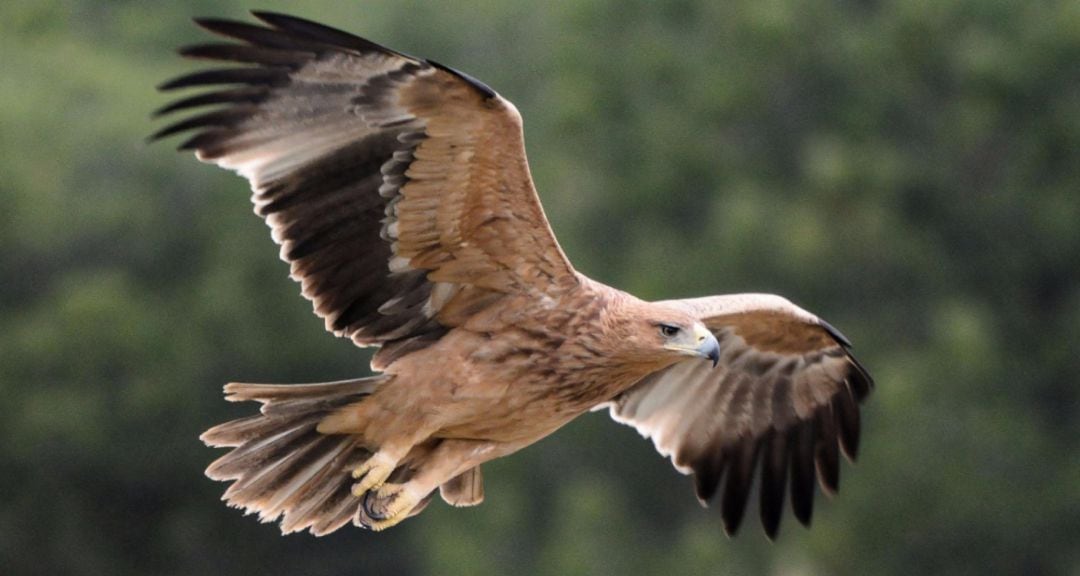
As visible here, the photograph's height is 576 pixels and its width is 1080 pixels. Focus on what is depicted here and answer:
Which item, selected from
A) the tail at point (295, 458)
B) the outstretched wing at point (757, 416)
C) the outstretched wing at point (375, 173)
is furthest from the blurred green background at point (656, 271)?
the outstretched wing at point (375, 173)

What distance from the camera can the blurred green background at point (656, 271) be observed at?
24.8m

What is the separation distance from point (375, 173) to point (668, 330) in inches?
56.4

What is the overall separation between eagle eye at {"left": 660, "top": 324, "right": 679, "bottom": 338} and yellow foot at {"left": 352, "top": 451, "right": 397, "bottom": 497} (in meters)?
1.30

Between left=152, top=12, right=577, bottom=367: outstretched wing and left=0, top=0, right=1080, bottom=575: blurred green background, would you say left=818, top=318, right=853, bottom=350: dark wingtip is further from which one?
left=0, top=0, right=1080, bottom=575: blurred green background

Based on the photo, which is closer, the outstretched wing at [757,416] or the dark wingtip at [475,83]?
the dark wingtip at [475,83]

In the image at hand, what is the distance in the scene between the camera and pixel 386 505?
884 cm

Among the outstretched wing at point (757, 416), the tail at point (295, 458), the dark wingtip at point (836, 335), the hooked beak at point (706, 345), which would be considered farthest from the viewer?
the outstretched wing at point (757, 416)

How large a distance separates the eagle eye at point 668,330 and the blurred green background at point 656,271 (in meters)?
14.6

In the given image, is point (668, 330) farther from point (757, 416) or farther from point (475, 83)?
point (757, 416)

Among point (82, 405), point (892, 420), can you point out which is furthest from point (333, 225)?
point (82, 405)

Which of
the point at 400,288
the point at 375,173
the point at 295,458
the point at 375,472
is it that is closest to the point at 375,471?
the point at 375,472

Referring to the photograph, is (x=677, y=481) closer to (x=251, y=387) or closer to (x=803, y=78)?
(x=803, y=78)

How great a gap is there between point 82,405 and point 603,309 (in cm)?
1828

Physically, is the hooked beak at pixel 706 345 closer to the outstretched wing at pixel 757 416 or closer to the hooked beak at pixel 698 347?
the hooked beak at pixel 698 347
